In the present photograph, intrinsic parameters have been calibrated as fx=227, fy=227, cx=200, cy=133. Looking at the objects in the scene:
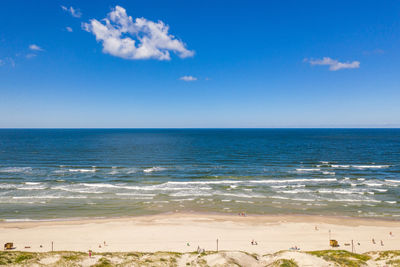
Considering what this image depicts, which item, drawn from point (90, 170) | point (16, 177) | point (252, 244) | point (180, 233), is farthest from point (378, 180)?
point (16, 177)

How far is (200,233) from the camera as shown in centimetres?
2631

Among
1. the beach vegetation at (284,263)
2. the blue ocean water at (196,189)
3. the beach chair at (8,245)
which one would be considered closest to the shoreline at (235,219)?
the blue ocean water at (196,189)

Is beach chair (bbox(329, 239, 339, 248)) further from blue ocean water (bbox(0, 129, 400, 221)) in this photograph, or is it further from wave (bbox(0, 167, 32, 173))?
wave (bbox(0, 167, 32, 173))

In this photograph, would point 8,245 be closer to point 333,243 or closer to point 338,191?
point 333,243

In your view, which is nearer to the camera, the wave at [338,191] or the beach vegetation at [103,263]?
the beach vegetation at [103,263]

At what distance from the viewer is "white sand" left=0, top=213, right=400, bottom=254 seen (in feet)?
76.5

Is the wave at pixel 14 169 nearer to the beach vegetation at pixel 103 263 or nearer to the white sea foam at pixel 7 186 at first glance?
the white sea foam at pixel 7 186

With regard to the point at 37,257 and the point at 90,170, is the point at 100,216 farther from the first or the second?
the point at 90,170

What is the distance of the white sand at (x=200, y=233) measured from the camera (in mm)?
23328

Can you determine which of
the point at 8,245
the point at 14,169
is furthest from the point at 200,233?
the point at 14,169

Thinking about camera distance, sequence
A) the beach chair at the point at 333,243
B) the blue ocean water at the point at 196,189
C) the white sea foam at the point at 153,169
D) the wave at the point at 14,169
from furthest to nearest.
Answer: the white sea foam at the point at 153,169, the wave at the point at 14,169, the blue ocean water at the point at 196,189, the beach chair at the point at 333,243

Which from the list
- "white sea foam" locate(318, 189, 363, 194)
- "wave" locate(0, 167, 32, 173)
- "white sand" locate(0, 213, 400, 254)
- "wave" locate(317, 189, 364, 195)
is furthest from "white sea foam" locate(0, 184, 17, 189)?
"white sea foam" locate(318, 189, 363, 194)

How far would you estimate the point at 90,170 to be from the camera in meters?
54.0

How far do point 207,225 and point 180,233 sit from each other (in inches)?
151
